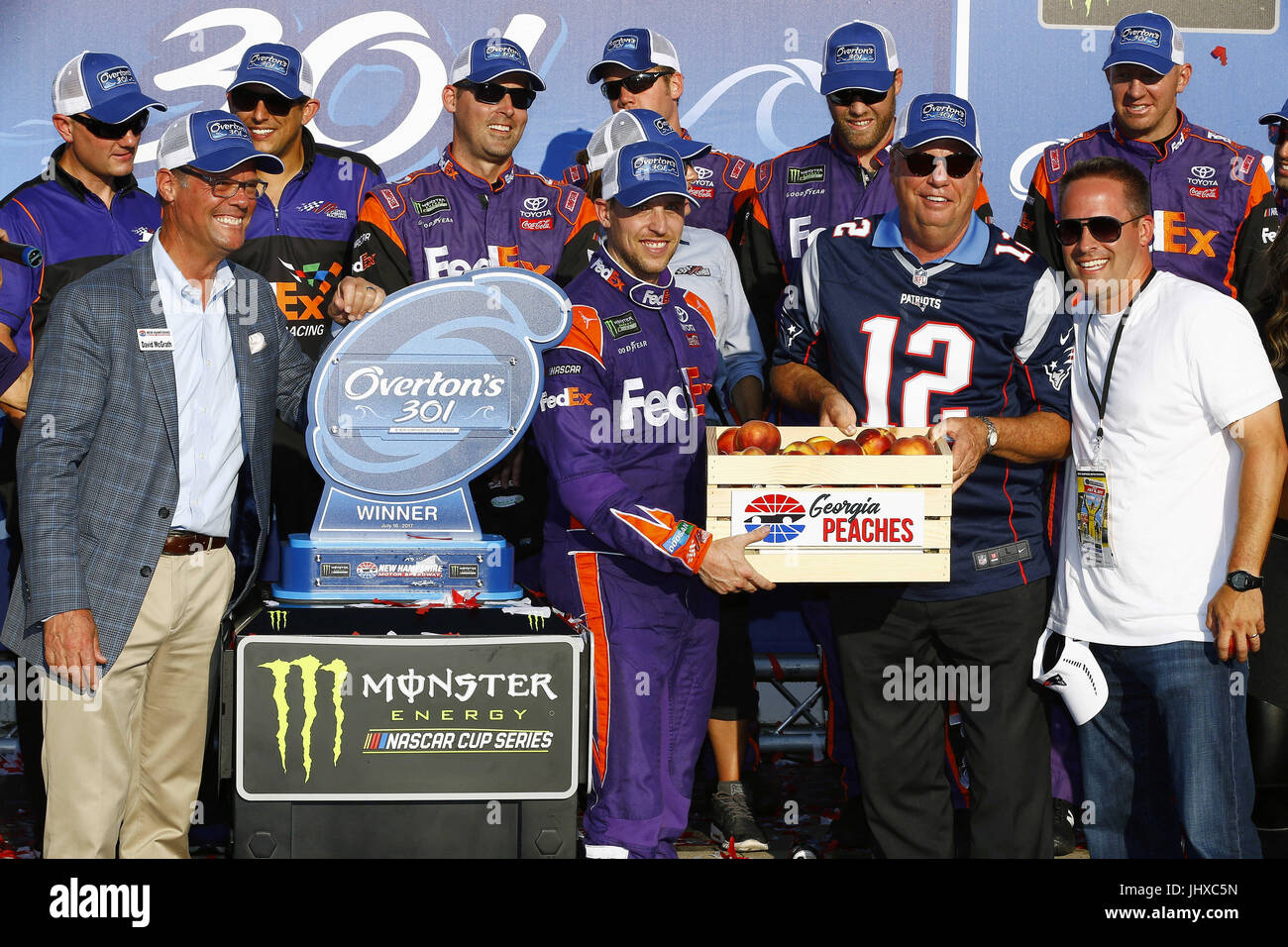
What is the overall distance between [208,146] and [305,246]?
4.24 ft

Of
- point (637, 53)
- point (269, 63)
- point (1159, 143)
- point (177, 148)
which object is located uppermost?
point (637, 53)

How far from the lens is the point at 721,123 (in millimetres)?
5844

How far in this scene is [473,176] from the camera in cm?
477

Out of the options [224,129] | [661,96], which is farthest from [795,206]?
[224,129]

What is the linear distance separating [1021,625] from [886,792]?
55 cm

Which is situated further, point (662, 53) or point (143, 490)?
point (662, 53)

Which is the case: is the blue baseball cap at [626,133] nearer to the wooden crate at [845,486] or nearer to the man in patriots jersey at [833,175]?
the man in patriots jersey at [833,175]

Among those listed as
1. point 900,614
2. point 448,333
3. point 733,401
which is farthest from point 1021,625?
point 448,333

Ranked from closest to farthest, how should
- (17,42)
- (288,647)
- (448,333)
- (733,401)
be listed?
1. (288,647)
2. (448,333)
3. (733,401)
4. (17,42)

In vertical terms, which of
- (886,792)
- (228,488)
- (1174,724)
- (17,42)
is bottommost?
(886,792)

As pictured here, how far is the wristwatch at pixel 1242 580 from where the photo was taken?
3.44m

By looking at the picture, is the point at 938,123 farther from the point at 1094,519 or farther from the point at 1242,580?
the point at 1242,580

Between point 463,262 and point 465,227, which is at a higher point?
point 465,227

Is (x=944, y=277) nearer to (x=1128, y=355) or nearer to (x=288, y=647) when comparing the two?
(x=1128, y=355)
